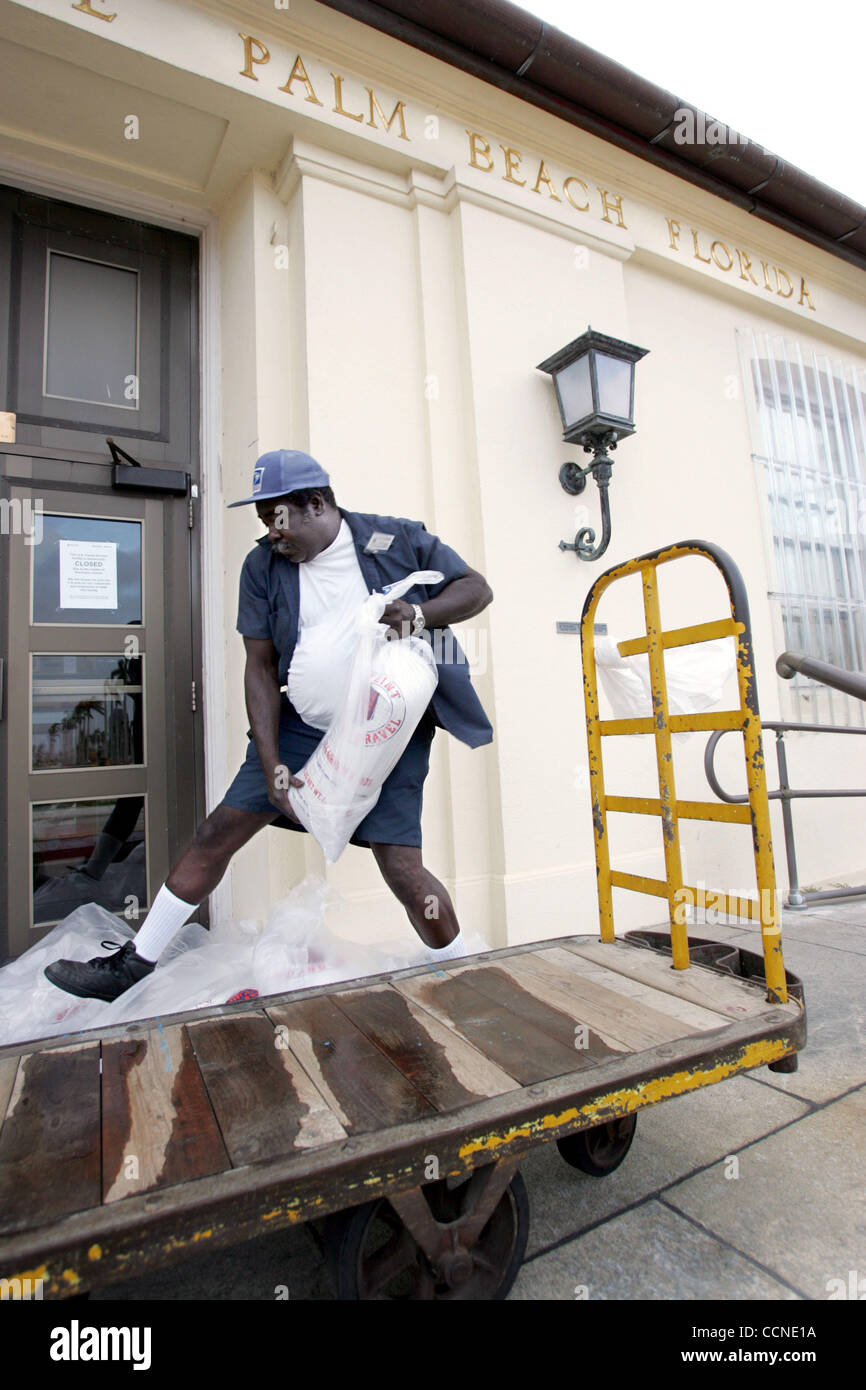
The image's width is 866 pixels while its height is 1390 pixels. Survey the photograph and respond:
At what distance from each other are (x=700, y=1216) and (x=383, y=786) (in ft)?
4.49

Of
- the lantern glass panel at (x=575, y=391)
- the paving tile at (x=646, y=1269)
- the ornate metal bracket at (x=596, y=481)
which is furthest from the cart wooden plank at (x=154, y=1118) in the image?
the lantern glass panel at (x=575, y=391)

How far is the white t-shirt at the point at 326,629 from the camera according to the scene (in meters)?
2.21

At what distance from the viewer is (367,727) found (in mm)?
2096

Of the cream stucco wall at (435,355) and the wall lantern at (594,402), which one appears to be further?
the wall lantern at (594,402)

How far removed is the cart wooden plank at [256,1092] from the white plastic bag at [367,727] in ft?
1.89

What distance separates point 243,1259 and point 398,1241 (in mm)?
451

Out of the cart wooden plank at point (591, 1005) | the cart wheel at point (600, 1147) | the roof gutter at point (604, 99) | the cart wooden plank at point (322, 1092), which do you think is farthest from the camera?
the roof gutter at point (604, 99)

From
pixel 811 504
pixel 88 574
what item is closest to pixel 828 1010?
pixel 88 574

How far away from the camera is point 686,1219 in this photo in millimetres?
1721

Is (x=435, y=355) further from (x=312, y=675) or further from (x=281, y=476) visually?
(x=312, y=675)

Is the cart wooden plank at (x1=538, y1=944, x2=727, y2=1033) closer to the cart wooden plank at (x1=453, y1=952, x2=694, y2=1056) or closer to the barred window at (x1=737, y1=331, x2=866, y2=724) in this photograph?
the cart wooden plank at (x1=453, y1=952, x2=694, y2=1056)
